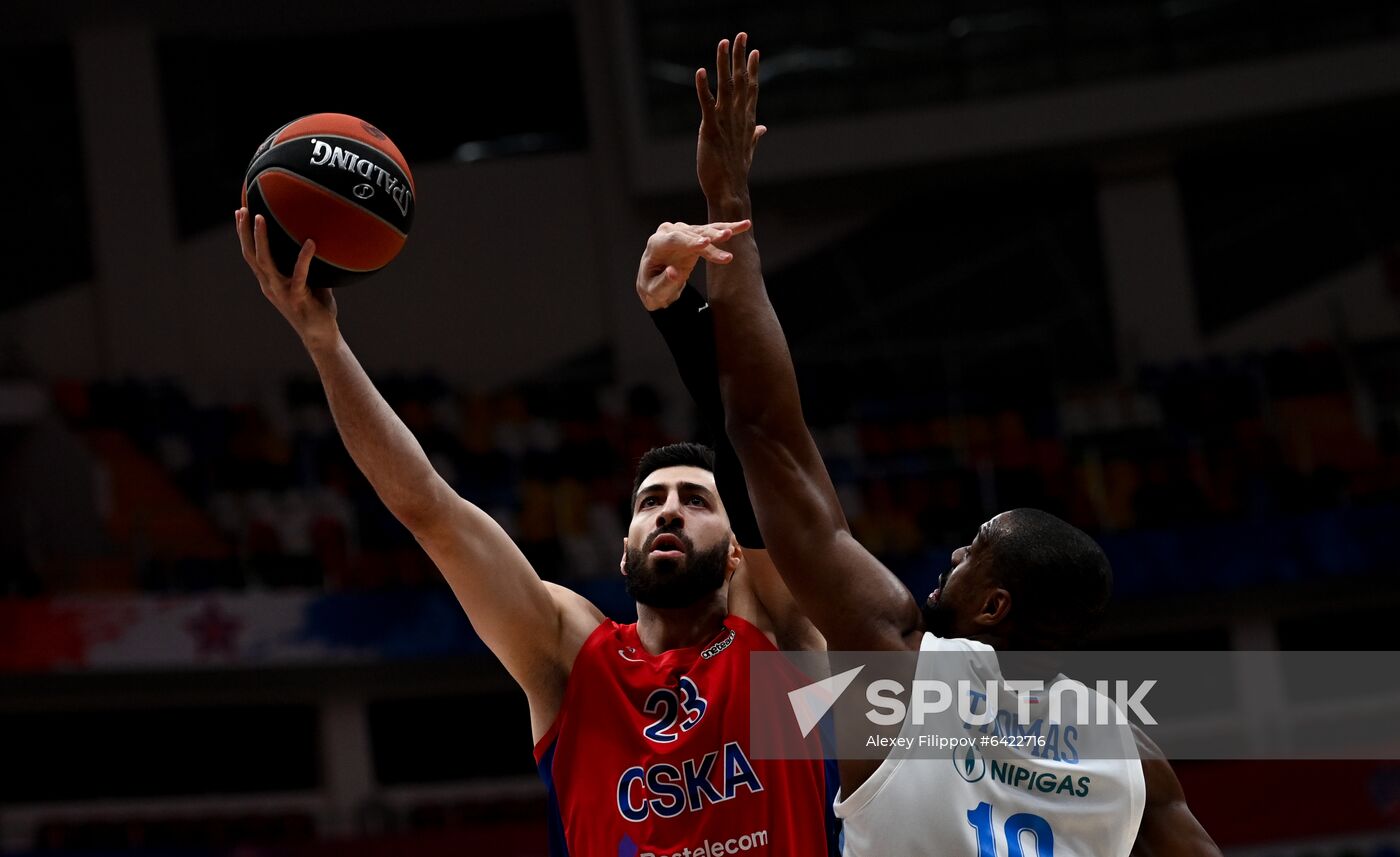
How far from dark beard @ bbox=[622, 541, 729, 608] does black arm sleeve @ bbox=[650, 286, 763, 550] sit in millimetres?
750

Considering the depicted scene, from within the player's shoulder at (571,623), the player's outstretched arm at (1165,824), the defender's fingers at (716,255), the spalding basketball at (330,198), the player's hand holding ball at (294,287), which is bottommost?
the player's outstretched arm at (1165,824)

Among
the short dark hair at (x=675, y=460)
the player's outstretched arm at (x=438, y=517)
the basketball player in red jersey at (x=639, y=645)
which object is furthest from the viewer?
the short dark hair at (x=675, y=460)

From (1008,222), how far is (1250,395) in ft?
11.6

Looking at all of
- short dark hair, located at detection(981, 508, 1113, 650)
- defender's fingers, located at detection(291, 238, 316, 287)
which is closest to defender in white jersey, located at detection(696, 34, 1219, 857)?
short dark hair, located at detection(981, 508, 1113, 650)

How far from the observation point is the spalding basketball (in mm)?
3412

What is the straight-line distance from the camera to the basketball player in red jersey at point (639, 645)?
356cm

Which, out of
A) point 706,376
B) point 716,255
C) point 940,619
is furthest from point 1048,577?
point 716,255

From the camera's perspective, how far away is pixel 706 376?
2961 mm

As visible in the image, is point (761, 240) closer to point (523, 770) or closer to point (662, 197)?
point (662, 197)

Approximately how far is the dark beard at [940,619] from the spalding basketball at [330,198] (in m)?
1.48

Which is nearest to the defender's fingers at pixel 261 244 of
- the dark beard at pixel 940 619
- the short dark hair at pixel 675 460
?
the short dark hair at pixel 675 460

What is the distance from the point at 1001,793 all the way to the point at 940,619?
35 centimetres

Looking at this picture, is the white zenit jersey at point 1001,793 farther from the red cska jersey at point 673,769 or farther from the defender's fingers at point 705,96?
the defender's fingers at point 705,96

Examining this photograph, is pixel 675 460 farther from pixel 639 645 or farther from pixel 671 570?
pixel 639 645
